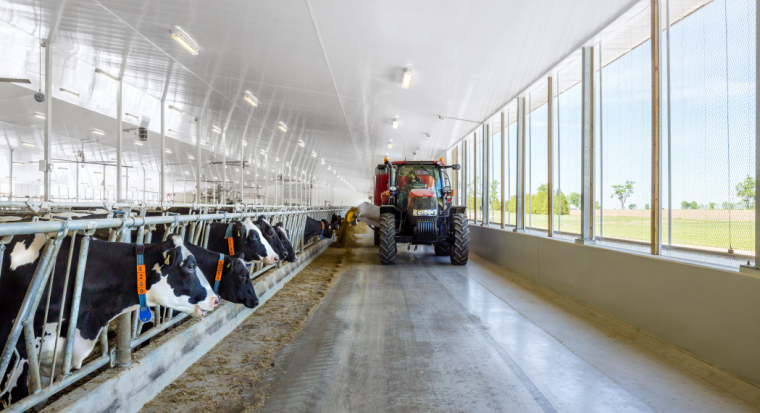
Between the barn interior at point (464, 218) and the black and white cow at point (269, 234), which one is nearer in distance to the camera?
the barn interior at point (464, 218)

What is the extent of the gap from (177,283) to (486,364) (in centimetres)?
263

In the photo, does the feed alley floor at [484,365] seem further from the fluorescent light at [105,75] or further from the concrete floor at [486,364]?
the fluorescent light at [105,75]

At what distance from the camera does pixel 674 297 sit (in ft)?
13.5

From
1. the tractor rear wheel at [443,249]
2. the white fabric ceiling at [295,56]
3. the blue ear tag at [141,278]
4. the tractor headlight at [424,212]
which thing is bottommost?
the tractor rear wheel at [443,249]

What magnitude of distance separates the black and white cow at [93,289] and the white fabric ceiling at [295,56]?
446 cm

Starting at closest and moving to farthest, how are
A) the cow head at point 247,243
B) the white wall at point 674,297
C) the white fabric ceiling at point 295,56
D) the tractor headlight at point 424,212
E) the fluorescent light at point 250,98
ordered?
1. the white wall at point 674,297
2. the cow head at point 247,243
3. the white fabric ceiling at point 295,56
4. the tractor headlight at point 424,212
5. the fluorescent light at point 250,98

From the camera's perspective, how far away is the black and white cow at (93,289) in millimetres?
2480

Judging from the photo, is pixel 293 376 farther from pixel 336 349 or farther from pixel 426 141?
pixel 426 141

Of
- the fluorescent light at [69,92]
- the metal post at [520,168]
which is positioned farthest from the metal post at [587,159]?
the fluorescent light at [69,92]

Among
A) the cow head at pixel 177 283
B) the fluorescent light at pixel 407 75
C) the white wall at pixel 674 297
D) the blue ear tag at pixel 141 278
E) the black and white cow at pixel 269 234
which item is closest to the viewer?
the blue ear tag at pixel 141 278

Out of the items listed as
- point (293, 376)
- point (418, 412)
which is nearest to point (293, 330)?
point (293, 376)

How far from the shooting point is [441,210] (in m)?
11.3

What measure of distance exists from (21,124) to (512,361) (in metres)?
17.1

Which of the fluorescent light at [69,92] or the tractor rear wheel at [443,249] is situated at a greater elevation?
the fluorescent light at [69,92]
